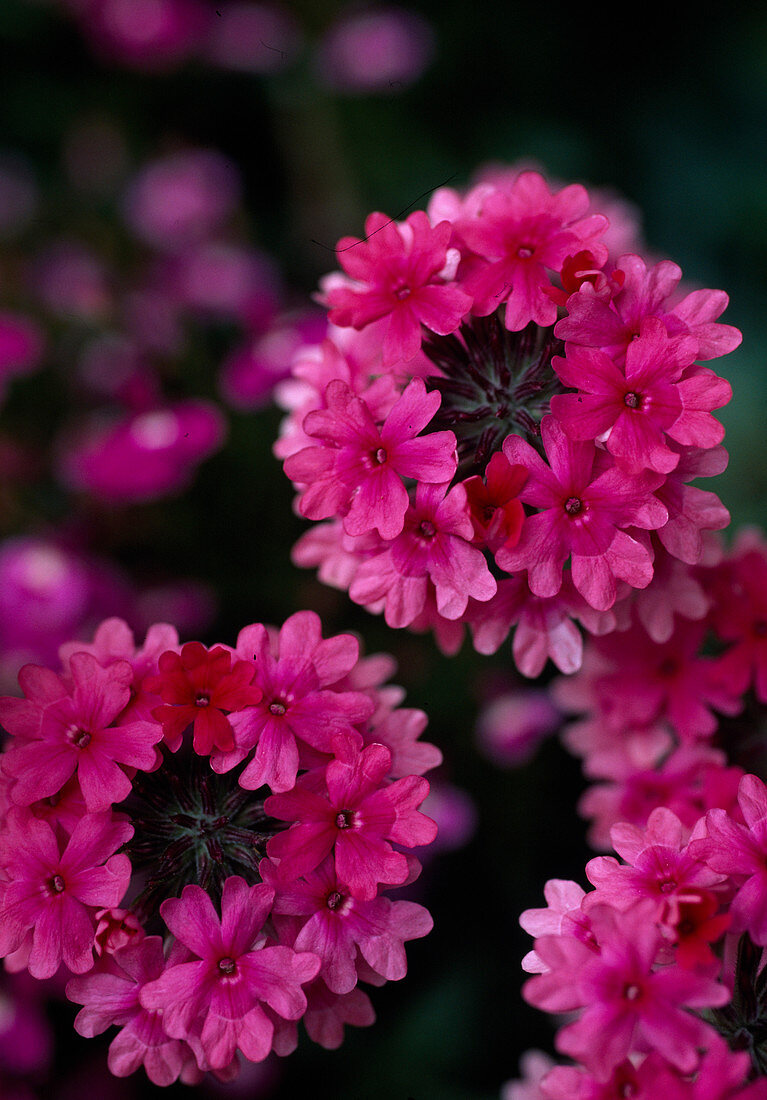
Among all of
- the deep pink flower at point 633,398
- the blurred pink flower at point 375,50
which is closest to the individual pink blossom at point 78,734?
the deep pink flower at point 633,398

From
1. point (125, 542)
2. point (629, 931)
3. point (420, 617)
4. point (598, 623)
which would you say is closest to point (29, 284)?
point (125, 542)

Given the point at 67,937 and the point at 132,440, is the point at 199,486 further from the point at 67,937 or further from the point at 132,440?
the point at 67,937

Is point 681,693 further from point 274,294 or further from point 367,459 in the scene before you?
point 274,294

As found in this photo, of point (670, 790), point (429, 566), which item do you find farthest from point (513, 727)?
point (429, 566)

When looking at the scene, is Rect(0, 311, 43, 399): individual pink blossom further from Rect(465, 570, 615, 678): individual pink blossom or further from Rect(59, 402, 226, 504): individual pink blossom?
Rect(465, 570, 615, 678): individual pink blossom

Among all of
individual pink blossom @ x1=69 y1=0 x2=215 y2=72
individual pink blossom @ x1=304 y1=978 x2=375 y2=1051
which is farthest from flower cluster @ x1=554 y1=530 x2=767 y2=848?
individual pink blossom @ x1=69 y1=0 x2=215 y2=72

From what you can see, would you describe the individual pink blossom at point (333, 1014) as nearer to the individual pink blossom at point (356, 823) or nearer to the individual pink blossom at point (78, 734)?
the individual pink blossom at point (356, 823)
